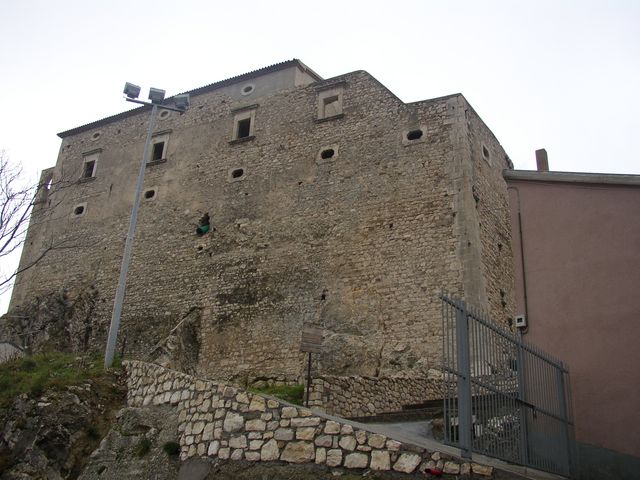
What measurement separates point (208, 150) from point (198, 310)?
210 inches

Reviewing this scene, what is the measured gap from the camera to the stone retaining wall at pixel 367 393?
11.9 meters

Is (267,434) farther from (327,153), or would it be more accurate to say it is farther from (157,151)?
(157,151)

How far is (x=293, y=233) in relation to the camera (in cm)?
1739

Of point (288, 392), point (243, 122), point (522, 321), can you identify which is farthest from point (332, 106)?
point (522, 321)

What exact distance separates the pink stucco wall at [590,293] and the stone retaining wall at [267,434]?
11.3ft

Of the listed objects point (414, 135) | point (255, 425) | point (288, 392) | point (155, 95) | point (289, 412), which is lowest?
point (255, 425)

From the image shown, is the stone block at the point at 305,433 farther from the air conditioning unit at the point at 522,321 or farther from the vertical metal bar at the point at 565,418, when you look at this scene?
the air conditioning unit at the point at 522,321

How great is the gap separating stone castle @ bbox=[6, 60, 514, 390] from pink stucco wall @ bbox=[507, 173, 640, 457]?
12.3 feet

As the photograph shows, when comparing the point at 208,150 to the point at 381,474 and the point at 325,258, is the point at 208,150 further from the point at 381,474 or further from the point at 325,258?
the point at 381,474

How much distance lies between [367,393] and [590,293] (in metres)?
4.56

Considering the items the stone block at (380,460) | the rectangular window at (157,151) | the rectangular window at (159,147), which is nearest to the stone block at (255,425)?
the stone block at (380,460)

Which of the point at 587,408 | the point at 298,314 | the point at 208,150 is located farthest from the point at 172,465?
the point at 208,150

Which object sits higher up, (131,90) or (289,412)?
(131,90)

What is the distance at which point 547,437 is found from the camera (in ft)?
27.3
